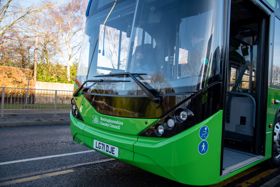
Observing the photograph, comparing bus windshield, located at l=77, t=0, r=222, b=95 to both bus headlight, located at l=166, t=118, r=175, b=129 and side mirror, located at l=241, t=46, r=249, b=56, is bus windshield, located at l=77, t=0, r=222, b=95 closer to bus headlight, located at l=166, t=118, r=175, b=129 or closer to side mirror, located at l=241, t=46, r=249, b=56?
bus headlight, located at l=166, t=118, r=175, b=129

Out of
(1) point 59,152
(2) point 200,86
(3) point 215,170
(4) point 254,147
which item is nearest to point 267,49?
(4) point 254,147

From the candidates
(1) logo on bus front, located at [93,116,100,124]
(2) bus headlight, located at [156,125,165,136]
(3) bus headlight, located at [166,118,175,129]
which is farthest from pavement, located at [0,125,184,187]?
(3) bus headlight, located at [166,118,175,129]

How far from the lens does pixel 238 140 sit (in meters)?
4.38

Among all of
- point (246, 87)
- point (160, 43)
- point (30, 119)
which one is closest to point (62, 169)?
point (160, 43)

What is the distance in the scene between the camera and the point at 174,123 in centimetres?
254

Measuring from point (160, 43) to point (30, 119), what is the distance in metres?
8.32

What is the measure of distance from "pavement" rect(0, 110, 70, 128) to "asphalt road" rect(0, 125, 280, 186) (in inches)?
139

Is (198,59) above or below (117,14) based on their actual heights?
below

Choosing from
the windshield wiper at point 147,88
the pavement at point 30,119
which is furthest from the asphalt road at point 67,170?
the pavement at point 30,119

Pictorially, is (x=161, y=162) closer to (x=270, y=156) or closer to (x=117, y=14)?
(x=117, y=14)

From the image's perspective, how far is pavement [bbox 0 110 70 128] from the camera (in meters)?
8.76

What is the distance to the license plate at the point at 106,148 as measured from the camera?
2.96 m

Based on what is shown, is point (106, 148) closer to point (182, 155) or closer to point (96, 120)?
point (96, 120)

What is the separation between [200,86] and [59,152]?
364 cm
